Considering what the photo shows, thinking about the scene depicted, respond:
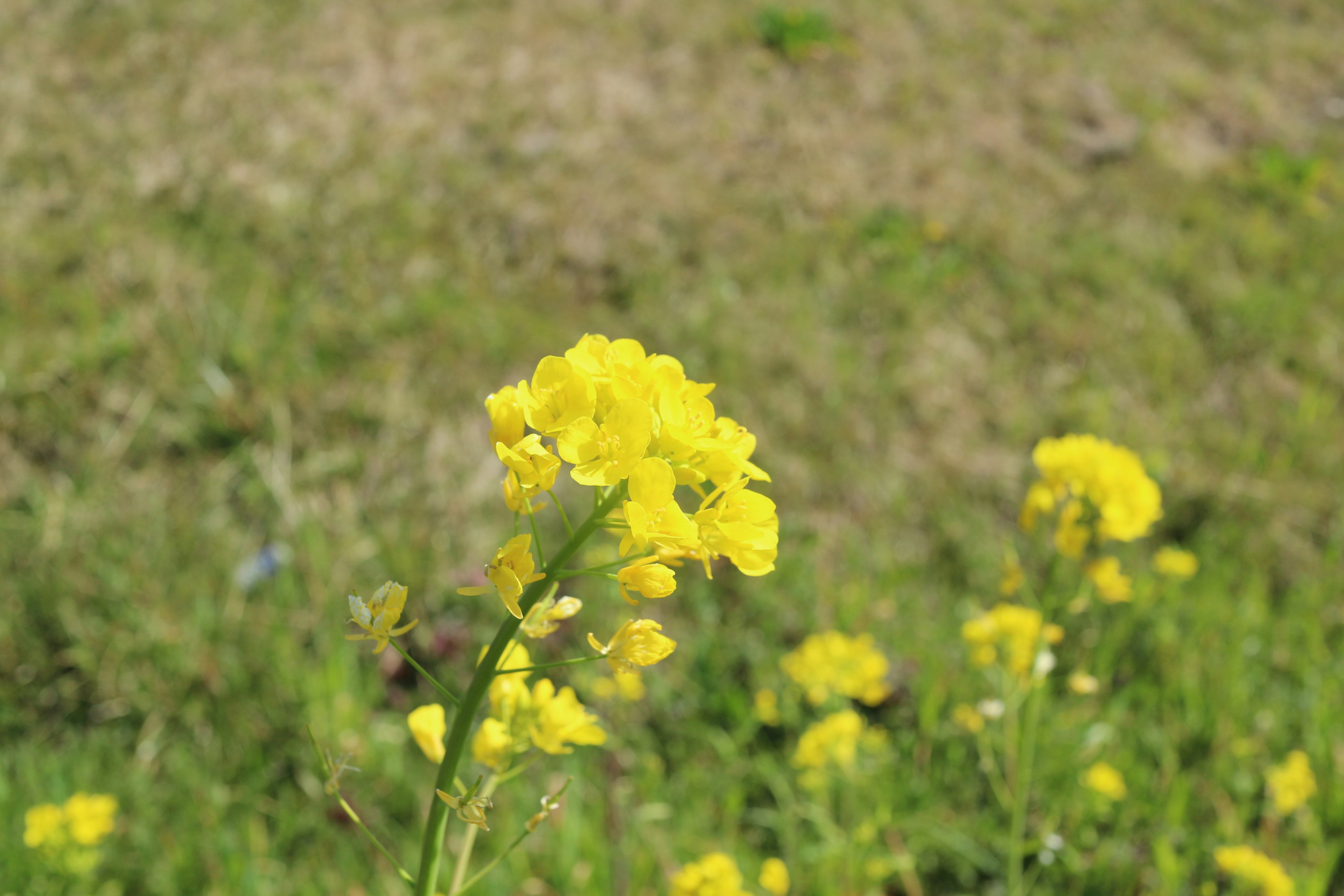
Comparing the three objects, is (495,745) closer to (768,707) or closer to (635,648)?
(635,648)

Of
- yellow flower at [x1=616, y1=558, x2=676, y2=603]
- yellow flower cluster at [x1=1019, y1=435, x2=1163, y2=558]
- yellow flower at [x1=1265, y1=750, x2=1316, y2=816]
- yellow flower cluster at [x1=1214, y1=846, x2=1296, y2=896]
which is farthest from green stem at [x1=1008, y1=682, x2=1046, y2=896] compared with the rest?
yellow flower at [x1=616, y1=558, x2=676, y2=603]

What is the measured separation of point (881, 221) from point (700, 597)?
258 cm

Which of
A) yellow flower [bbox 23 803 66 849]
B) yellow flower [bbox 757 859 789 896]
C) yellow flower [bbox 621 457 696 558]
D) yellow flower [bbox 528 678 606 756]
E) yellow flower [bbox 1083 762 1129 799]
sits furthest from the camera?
yellow flower [bbox 1083 762 1129 799]

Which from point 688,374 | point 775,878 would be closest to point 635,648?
point 775,878

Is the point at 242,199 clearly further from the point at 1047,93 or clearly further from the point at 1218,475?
the point at 1047,93

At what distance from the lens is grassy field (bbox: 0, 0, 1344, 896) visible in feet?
7.67

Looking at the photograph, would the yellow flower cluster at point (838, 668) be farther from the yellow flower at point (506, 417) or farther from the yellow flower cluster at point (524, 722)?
the yellow flower at point (506, 417)

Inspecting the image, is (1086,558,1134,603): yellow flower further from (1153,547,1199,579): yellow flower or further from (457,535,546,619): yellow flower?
(457,535,546,619): yellow flower

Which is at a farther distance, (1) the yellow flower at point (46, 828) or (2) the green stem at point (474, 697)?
(1) the yellow flower at point (46, 828)

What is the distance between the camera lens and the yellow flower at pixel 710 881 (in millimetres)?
1572

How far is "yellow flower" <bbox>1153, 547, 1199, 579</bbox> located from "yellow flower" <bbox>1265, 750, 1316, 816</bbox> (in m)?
0.76

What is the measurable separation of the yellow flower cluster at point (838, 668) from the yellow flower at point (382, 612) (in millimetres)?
1698

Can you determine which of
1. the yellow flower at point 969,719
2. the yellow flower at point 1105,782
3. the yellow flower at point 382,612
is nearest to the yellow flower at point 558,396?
the yellow flower at point 382,612

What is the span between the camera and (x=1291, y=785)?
2.42 m
